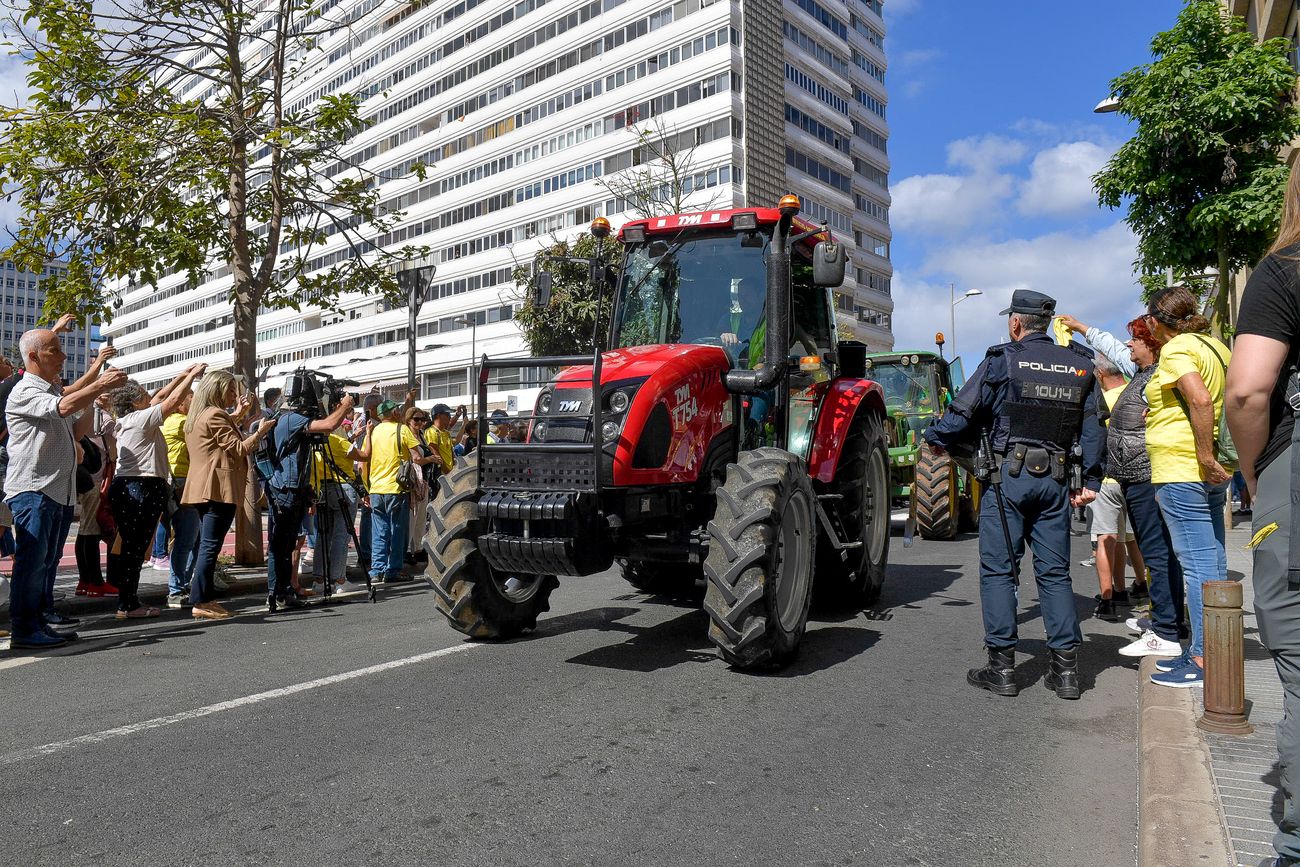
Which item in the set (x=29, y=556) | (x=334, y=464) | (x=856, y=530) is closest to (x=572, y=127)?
(x=334, y=464)

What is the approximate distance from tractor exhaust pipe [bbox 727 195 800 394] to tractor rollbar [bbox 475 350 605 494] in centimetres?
112

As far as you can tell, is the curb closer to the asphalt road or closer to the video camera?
the asphalt road

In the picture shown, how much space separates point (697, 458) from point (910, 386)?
9.75 m

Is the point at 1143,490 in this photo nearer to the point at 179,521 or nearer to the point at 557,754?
the point at 557,754

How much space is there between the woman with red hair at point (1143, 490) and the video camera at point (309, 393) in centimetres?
592

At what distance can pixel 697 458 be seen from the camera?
5.85m

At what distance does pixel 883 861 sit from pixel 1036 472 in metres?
2.74

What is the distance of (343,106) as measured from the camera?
10508mm

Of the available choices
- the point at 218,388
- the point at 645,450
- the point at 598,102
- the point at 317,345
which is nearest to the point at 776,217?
the point at 645,450

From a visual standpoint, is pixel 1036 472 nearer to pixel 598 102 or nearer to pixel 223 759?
pixel 223 759

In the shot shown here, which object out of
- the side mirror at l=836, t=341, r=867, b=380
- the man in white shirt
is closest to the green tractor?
the side mirror at l=836, t=341, r=867, b=380

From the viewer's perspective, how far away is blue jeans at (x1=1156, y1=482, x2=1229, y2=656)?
5203 mm

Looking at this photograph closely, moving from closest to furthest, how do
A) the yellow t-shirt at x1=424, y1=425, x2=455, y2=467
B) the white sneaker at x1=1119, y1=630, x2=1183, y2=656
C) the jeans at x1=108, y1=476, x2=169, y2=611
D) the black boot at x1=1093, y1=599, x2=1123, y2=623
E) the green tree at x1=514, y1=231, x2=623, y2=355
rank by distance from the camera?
the white sneaker at x1=1119, y1=630, x2=1183, y2=656, the black boot at x1=1093, y1=599, x2=1123, y2=623, the jeans at x1=108, y1=476, x2=169, y2=611, the yellow t-shirt at x1=424, y1=425, x2=455, y2=467, the green tree at x1=514, y1=231, x2=623, y2=355

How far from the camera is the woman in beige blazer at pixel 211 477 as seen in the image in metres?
7.81
